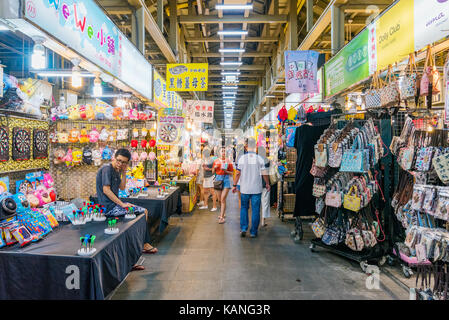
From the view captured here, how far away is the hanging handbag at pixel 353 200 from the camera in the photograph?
3.65 meters

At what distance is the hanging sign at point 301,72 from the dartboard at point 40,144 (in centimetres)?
490

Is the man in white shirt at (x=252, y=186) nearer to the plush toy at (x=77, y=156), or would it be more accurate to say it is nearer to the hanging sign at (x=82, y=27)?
the hanging sign at (x=82, y=27)

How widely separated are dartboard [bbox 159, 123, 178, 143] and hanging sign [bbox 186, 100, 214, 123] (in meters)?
3.81

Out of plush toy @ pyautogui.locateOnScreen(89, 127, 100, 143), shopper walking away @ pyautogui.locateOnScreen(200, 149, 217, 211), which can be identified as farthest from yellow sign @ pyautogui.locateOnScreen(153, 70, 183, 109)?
shopper walking away @ pyautogui.locateOnScreen(200, 149, 217, 211)

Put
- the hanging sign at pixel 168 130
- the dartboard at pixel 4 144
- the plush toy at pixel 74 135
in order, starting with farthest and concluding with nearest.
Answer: the hanging sign at pixel 168 130, the plush toy at pixel 74 135, the dartboard at pixel 4 144

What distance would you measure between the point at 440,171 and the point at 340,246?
236 centimetres

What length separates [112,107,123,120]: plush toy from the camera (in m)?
5.86

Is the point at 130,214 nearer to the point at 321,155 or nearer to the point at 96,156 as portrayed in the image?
the point at 321,155

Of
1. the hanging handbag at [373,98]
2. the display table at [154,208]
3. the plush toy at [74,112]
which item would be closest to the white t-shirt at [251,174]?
the display table at [154,208]

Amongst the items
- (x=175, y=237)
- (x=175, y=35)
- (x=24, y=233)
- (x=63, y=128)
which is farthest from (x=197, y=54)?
(x=24, y=233)

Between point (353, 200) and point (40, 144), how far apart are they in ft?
15.7

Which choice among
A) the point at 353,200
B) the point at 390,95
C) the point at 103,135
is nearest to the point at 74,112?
the point at 103,135

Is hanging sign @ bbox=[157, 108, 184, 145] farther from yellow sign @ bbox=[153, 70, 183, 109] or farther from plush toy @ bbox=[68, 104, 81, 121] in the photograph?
plush toy @ bbox=[68, 104, 81, 121]

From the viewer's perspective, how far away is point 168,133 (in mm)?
6523
